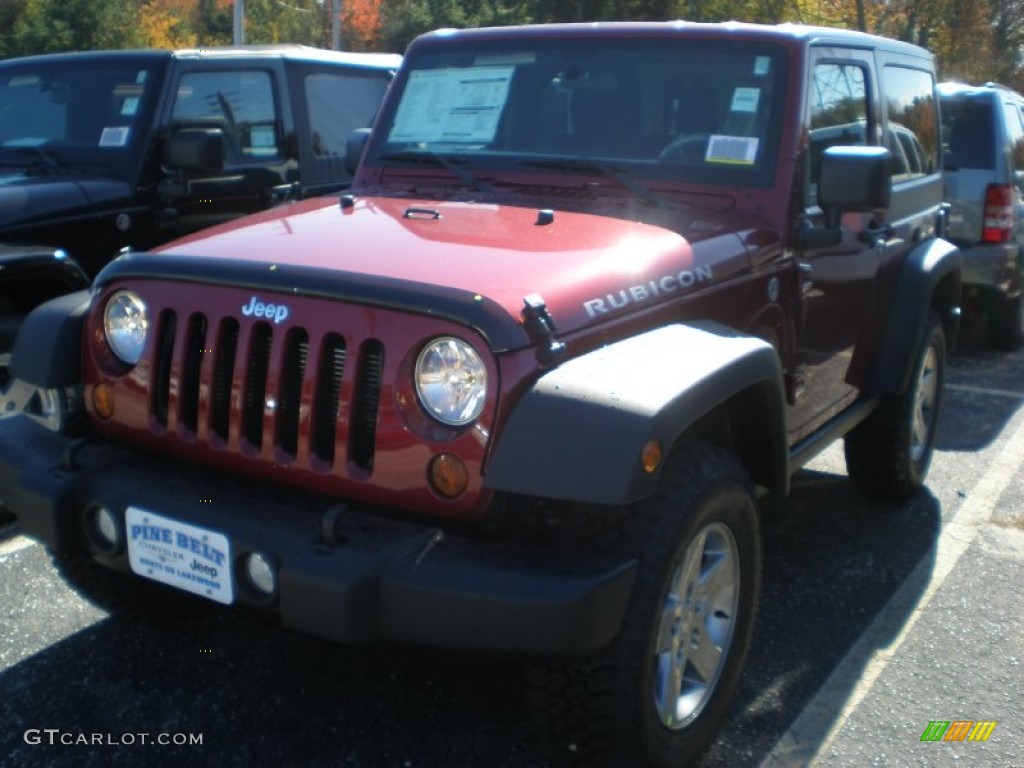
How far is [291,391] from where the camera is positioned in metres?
2.69

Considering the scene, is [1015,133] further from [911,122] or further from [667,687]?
[667,687]

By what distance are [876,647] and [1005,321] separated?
5.34 metres

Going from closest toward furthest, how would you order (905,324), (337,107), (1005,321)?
(905,324) < (337,107) < (1005,321)

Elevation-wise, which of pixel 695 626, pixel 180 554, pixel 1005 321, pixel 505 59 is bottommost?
pixel 1005 321

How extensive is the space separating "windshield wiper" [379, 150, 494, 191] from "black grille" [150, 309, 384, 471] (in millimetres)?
1276

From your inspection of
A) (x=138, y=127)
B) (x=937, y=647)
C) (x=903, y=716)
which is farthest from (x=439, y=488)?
(x=138, y=127)

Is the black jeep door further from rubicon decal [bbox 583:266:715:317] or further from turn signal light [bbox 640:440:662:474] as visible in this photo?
turn signal light [bbox 640:440:662:474]

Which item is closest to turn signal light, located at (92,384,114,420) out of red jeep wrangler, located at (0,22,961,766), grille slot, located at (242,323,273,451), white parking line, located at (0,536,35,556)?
red jeep wrangler, located at (0,22,961,766)

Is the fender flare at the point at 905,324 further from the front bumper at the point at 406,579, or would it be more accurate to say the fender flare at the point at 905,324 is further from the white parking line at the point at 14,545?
the white parking line at the point at 14,545

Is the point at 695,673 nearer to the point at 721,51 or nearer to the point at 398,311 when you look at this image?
the point at 398,311

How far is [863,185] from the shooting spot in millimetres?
3451

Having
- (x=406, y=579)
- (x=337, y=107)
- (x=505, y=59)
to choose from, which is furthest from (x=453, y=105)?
(x=337, y=107)

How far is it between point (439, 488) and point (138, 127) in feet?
11.8

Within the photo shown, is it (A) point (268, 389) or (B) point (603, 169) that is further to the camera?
(B) point (603, 169)
